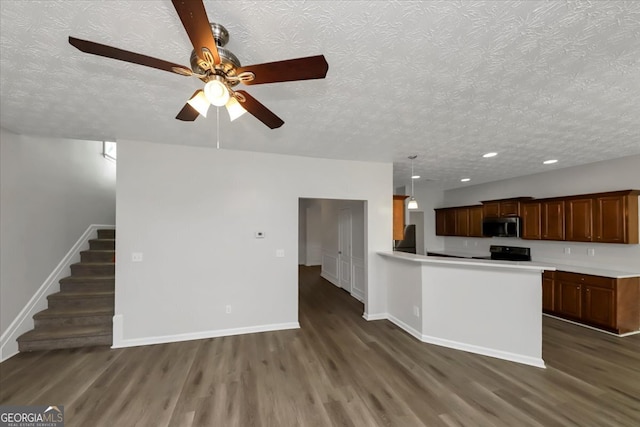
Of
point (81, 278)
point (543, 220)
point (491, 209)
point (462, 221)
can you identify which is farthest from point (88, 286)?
point (543, 220)

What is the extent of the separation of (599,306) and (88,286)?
7.52 metres

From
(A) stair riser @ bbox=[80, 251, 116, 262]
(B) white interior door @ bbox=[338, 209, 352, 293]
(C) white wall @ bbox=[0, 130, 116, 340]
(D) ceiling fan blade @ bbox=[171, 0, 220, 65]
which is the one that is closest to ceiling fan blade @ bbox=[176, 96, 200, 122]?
(D) ceiling fan blade @ bbox=[171, 0, 220, 65]

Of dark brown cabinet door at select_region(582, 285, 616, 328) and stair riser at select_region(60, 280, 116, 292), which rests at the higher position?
stair riser at select_region(60, 280, 116, 292)

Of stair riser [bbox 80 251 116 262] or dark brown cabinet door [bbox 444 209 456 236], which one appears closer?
stair riser [bbox 80 251 116 262]

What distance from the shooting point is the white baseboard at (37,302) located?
2791 mm

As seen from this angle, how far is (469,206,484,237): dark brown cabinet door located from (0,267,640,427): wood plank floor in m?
2.82

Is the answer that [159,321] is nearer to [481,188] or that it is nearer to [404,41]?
[404,41]

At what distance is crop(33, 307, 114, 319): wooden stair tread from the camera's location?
3.13 metres

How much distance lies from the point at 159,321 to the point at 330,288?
3.68 metres

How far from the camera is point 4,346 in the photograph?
2.75m

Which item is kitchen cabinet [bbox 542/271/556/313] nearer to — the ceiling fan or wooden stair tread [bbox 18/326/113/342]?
the ceiling fan

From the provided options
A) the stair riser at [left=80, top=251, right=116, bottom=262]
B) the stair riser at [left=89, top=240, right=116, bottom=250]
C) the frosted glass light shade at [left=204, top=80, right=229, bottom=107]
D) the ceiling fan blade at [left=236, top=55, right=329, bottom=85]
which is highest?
the ceiling fan blade at [left=236, top=55, right=329, bottom=85]

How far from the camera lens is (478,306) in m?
3.02

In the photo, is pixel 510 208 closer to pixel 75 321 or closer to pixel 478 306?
pixel 478 306
